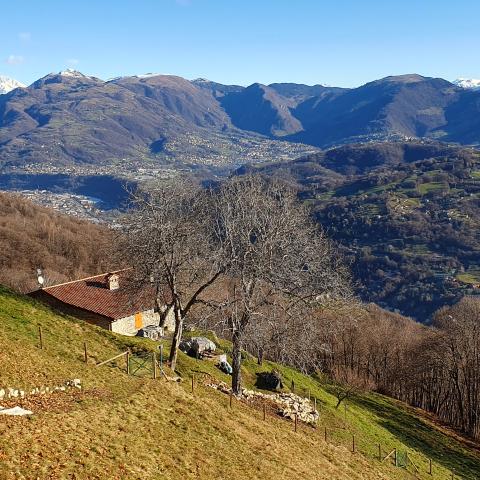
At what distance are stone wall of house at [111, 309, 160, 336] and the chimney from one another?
15.5 feet

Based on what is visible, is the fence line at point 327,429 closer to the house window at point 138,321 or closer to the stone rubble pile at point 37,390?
the stone rubble pile at point 37,390

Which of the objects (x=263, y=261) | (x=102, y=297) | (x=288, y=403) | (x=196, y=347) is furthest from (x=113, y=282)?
(x=263, y=261)

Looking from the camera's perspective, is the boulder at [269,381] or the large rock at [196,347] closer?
the boulder at [269,381]

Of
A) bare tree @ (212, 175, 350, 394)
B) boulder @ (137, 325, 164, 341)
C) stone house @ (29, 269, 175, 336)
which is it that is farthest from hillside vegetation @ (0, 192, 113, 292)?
bare tree @ (212, 175, 350, 394)

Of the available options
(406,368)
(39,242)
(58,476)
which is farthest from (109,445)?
(39,242)

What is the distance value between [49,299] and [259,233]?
2759 centimetres

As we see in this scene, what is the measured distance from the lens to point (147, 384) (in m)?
26.9

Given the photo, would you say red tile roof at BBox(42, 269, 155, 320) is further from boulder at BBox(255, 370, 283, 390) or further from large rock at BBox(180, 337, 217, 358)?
boulder at BBox(255, 370, 283, 390)

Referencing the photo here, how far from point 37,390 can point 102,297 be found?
32206 millimetres

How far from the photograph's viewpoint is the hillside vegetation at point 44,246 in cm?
9744

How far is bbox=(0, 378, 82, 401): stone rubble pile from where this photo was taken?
67.4ft

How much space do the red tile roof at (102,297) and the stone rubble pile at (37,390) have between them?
25131 millimetres

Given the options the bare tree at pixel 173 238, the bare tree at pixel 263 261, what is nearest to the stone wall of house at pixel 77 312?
the bare tree at pixel 173 238

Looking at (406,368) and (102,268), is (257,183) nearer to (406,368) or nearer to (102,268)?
(406,368)
